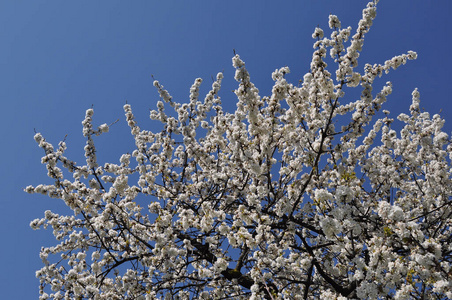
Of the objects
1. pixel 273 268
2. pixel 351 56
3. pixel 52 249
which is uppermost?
pixel 351 56

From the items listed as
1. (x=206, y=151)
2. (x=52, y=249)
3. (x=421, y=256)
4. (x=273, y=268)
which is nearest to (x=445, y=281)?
(x=421, y=256)

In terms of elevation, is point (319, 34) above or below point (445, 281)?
above

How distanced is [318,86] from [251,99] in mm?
1254

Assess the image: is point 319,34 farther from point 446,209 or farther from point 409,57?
point 446,209

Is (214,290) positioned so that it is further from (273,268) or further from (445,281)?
(445,281)

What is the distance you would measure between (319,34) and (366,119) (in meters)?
1.94

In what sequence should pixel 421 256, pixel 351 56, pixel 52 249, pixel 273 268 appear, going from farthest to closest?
pixel 52 249, pixel 273 268, pixel 351 56, pixel 421 256

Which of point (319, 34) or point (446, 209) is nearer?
point (319, 34)

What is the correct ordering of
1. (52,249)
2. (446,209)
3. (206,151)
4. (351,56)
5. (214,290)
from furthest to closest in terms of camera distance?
(206,151), (52,249), (214,290), (446,209), (351,56)

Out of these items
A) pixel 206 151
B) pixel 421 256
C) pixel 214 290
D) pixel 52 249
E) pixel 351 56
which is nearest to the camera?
pixel 421 256

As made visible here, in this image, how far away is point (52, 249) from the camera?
28.6ft

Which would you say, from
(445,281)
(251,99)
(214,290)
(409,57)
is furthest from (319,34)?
(214,290)

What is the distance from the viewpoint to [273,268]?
21.3 ft

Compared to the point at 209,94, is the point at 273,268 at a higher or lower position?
lower
